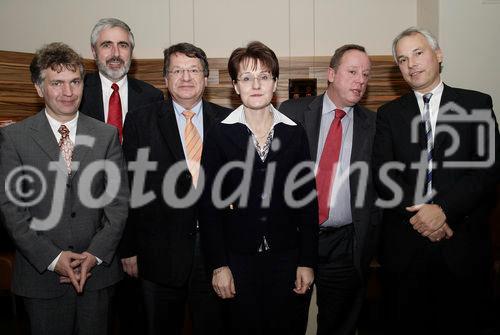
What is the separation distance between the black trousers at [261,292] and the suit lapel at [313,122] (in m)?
0.70

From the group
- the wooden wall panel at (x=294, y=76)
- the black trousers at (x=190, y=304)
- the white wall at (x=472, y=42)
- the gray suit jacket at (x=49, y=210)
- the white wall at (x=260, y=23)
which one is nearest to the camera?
the gray suit jacket at (x=49, y=210)

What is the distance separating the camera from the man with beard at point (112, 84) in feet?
8.73

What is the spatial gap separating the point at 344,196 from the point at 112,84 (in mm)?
1462

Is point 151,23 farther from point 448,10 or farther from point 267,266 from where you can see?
point 267,266

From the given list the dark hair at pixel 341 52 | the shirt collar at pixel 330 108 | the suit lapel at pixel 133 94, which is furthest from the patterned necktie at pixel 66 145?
the dark hair at pixel 341 52

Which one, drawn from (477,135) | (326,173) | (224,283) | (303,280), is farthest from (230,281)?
(477,135)

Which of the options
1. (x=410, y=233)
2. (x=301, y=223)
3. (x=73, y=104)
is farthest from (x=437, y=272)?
(x=73, y=104)

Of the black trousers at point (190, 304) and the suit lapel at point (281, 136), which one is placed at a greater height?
the suit lapel at point (281, 136)

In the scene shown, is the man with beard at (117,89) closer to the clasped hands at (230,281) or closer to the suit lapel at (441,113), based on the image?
the clasped hands at (230,281)

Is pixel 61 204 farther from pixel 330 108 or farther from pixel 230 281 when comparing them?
pixel 330 108

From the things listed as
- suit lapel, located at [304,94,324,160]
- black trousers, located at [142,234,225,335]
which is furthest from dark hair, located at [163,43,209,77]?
black trousers, located at [142,234,225,335]

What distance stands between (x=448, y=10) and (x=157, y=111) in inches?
131

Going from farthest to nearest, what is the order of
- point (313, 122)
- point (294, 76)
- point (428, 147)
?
1. point (294, 76)
2. point (313, 122)
3. point (428, 147)

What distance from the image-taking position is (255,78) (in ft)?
6.68
